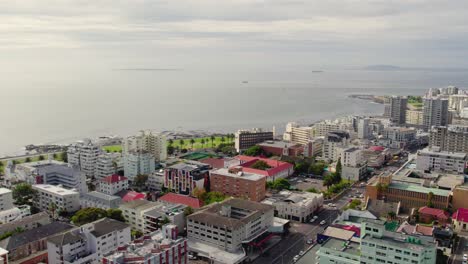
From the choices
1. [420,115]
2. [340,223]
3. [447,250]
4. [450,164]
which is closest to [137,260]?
[340,223]

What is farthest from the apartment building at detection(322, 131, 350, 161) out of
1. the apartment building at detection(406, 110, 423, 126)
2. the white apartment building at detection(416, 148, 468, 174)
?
the apartment building at detection(406, 110, 423, 126)

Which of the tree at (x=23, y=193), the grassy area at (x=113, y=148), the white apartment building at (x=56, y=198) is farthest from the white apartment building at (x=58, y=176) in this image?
the grassy area at (x=113, y=148)

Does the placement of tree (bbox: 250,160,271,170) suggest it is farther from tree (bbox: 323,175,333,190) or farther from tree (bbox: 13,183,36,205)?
tree (bbox: 13,183,36,205)

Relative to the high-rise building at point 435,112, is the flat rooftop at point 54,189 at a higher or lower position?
lower

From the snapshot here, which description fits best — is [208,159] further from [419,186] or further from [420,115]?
[420,115]

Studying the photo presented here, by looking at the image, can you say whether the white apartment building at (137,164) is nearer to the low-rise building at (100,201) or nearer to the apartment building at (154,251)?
the low-rise building at (100,201)

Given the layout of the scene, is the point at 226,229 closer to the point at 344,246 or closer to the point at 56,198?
the point at 344,246
